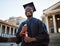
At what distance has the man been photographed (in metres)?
1.48

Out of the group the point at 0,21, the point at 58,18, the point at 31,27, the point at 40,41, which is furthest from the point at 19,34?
the point at 0,21

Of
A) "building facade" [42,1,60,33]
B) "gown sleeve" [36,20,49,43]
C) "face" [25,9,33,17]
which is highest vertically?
"building facade" [42,1,60,33]

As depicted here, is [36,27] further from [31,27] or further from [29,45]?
[29,45]

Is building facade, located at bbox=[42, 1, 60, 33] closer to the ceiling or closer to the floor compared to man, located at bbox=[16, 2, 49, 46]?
closer to the ceiling

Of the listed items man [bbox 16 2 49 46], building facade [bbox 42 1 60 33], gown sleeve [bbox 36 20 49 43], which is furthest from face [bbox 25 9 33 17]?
building facade [bbox 42 1 60 33]

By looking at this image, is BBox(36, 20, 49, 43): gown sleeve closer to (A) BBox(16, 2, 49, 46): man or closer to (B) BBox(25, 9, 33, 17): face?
(A) BBox(16, 2, 49, 46): man

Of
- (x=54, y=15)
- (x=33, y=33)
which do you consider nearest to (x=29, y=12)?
(x=33, y=33)

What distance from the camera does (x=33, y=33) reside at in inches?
60.4

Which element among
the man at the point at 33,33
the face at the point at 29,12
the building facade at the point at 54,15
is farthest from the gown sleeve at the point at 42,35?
the building facade at the point at 54,15

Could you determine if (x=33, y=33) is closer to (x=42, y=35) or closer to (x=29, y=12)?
(x=42, y=35)

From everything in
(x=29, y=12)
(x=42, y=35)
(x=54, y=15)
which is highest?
(x=54, y=15)

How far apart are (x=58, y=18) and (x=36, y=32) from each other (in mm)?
24427

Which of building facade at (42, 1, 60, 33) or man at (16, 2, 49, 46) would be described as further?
building facade at (42, 1, 60, 33)

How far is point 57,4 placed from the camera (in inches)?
922
